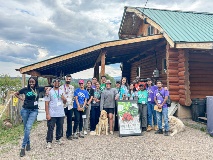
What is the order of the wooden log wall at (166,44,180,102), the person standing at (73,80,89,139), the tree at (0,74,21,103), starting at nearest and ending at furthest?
the person standing at (73,80,89,139)
the wooden log wall at (166,44,180,102)
the tree at (0,74,21,103)

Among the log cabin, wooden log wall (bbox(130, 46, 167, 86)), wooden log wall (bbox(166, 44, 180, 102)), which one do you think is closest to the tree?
wooden log wall (bbox(130, 46, 167, 86))

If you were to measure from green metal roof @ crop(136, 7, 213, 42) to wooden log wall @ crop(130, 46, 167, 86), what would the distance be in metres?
1.54

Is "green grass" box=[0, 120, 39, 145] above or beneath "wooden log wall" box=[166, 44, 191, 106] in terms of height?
beneath

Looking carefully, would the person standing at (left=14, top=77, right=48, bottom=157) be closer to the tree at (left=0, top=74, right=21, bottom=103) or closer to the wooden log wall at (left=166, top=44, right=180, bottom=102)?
the wooden log wall at (left=166, top=44, right=180, bottom=102)

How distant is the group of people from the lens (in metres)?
5.50

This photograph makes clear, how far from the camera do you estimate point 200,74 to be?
10680 mm

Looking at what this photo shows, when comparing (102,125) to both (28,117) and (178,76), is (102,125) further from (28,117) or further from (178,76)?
(178,76)

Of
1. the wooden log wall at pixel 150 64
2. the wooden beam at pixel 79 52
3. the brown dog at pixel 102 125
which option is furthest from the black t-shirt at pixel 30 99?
the wooden log wall at pixel 150 64

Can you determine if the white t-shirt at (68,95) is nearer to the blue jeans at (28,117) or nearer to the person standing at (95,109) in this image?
the person standing at (95,109)

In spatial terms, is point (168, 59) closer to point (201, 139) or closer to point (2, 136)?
point (201, 139)

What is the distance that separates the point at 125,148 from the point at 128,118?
60.9 inches

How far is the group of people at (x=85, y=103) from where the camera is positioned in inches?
216

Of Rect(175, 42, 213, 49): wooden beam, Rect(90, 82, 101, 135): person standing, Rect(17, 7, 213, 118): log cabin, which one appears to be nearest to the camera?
Rect(90, 82, 101, 135): person standing

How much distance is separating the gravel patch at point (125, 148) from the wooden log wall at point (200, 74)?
4057mm
